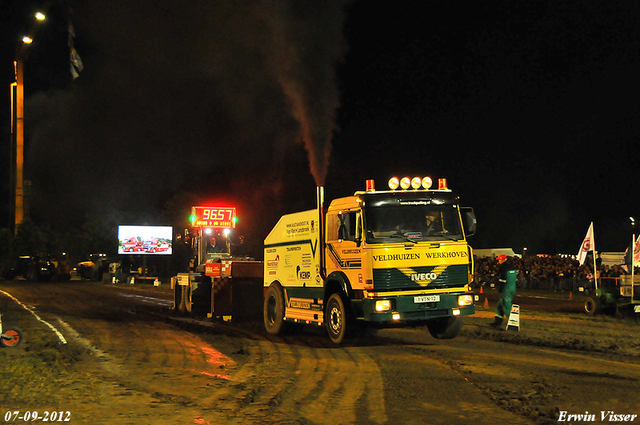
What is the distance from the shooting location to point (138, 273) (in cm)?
5566

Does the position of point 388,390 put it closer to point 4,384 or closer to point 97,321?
point 4,384

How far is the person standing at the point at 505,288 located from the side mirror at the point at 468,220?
2966 millimetres

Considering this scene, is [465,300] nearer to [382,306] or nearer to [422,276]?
[422,276]

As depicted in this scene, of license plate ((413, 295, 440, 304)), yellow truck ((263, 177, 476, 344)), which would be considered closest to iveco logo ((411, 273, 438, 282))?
yellow truck ((263, 177, 476, 344))

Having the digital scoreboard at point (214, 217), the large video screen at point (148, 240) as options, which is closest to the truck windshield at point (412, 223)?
the digital scoreboard at point (214, 217)

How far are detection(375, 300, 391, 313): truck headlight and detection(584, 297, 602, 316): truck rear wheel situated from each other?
32.7 feet

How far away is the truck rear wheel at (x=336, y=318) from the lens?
12141 mm

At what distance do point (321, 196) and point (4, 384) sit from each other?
275 inches

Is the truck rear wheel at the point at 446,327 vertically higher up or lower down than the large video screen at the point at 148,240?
lower down

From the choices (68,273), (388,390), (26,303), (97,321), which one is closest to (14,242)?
(68,273)

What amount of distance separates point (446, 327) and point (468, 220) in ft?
7.91

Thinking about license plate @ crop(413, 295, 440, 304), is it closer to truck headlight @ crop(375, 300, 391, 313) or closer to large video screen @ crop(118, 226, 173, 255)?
truck headlight @ crop(375, 300, 391, 313)

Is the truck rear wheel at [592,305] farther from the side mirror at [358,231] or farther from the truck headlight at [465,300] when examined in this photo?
the side mirror at [358,231]

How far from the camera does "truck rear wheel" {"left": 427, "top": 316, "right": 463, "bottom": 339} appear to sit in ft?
42.2
